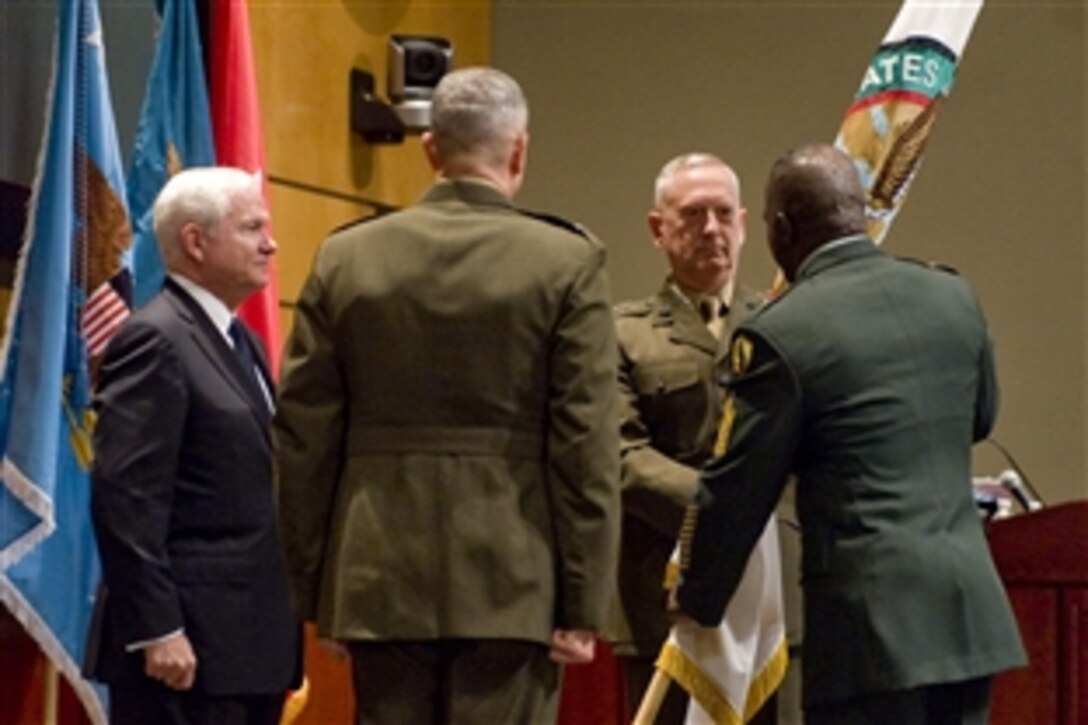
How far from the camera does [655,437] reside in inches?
138

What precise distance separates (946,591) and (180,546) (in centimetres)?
121

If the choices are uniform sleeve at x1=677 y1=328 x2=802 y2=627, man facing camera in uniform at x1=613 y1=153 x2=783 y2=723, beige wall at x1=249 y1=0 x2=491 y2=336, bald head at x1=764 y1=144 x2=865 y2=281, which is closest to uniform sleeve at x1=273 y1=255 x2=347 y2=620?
uniform sleeve at x1=677 y1=328 x2=802 y2=627

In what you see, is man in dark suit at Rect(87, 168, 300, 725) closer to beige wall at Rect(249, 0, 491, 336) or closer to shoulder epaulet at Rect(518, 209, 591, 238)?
shoulder epaulet at Rect(518, 209, 591, 238)

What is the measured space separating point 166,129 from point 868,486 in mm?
2222

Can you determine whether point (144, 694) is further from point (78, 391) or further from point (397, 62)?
point (397, 62)

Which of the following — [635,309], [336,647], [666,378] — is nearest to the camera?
[336,647]

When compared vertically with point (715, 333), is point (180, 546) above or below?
below

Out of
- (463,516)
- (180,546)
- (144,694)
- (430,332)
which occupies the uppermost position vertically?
(430,332)

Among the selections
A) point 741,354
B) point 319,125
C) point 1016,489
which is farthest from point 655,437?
point 319,125

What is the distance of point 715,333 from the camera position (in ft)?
11.7

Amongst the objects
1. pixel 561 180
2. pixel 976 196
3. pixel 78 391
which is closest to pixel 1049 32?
pixel 976 196

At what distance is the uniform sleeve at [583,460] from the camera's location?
2.57 metres

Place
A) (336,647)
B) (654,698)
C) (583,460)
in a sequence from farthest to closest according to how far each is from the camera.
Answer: (654,698) → (336,647) → (583,460)

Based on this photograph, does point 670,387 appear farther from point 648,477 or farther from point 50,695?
point 50,695
